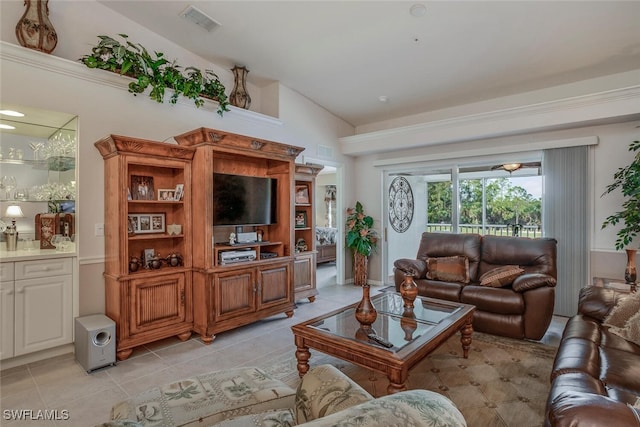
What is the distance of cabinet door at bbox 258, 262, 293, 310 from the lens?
3.90 meters

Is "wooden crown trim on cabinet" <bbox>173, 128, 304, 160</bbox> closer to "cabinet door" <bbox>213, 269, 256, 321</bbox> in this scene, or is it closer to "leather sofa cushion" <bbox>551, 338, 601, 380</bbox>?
"cabinet door" <bbox>213, 269, 256, 321</bbox>

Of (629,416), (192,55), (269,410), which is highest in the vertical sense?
(192,55)

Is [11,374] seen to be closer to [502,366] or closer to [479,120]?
[502,366]

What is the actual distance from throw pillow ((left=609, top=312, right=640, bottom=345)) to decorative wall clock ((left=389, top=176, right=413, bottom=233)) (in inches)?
153

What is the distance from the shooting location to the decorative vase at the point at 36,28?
111 inches

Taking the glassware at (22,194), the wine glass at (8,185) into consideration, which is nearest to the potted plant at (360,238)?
the glassware at (22,194)

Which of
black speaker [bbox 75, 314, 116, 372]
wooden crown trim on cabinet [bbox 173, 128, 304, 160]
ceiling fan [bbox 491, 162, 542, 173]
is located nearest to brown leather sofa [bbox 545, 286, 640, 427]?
ceiling fan [bbox 491, 162, 542, 173]

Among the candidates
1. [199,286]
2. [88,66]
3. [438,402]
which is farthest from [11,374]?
[438,402]

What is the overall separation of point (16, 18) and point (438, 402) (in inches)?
166

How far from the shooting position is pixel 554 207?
4.32m

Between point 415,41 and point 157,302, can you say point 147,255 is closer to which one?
point 157,302

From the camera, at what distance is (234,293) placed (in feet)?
11.9

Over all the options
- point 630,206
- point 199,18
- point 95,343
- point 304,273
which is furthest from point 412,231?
point 95,343

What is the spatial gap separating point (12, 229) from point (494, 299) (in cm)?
479
